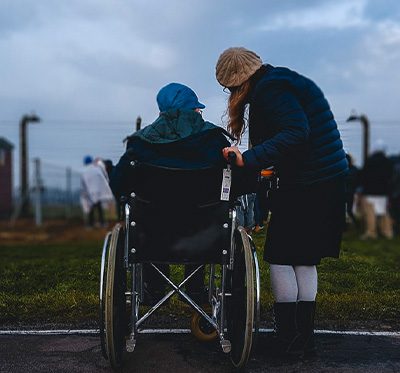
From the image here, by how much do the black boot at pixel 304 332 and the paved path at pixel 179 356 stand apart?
76mm

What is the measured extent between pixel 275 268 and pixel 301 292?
195 millimetres

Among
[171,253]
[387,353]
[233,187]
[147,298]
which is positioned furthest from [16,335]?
[387,353]

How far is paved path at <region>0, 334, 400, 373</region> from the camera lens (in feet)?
12.9

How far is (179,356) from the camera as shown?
4129mm

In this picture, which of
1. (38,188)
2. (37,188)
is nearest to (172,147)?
(37,188)

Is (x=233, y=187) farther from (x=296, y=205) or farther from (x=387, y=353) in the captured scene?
(x=387, y=353)

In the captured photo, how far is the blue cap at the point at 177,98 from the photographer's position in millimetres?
4051

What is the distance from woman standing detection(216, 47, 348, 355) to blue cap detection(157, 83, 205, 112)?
197 millimetres

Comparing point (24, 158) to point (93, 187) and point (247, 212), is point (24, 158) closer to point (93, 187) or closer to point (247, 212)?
point (93, 187)

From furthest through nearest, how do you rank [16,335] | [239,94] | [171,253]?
[16,335] → [239,94] → [171,253]

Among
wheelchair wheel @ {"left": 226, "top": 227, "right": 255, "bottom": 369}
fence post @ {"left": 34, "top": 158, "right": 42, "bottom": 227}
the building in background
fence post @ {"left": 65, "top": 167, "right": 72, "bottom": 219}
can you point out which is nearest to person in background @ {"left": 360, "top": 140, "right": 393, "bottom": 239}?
fence post @ {"left": 34, "top": 158, "right": 42, "bottom": 227}

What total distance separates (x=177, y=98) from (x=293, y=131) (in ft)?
2.23

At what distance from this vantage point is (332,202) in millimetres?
4062

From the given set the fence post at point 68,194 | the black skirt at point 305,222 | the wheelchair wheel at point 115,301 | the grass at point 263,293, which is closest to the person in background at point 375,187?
the grass at point 263,293
